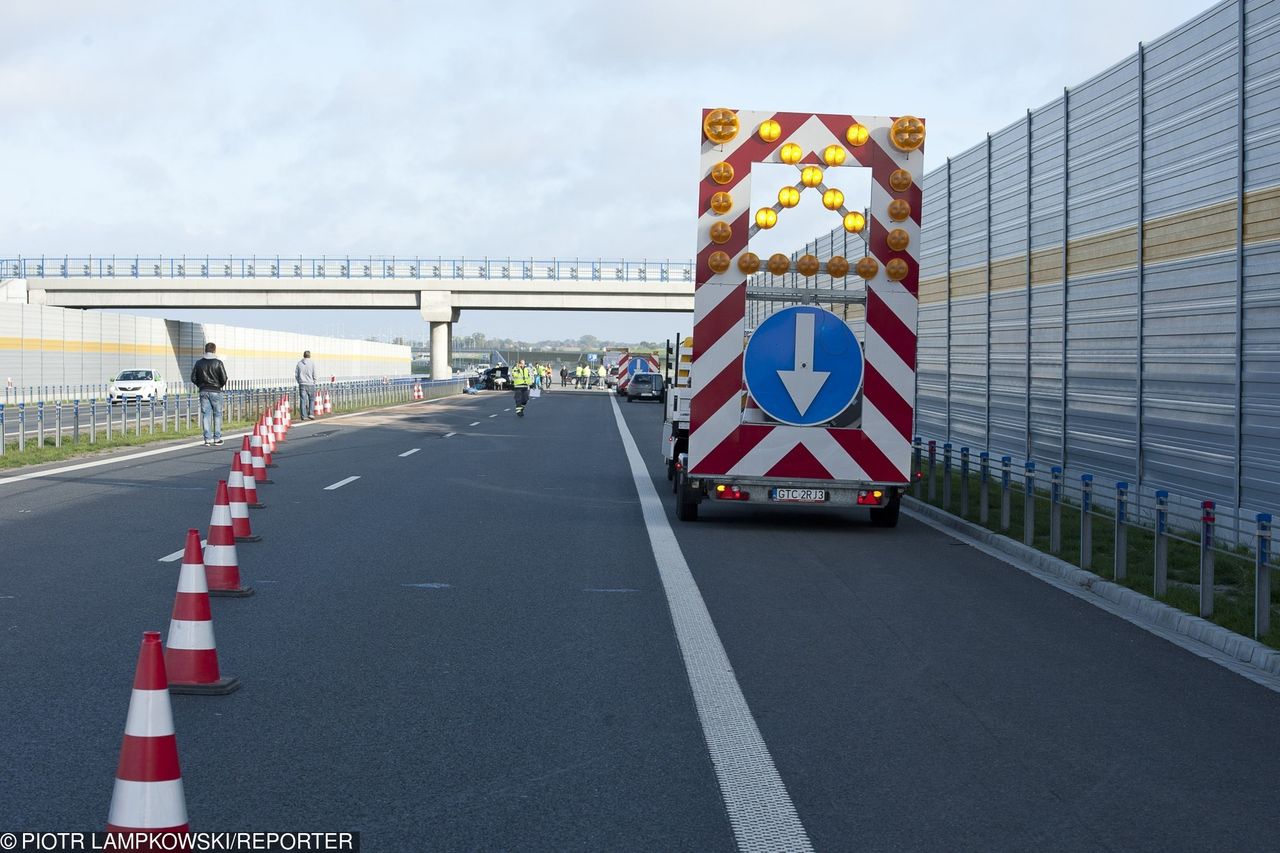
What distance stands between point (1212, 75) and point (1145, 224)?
5.68 feet

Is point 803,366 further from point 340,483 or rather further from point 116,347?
point 116,347

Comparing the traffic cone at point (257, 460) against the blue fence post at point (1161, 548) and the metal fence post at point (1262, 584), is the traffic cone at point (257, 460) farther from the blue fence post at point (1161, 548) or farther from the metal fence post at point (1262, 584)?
the metal fence post at point (1262, 584)

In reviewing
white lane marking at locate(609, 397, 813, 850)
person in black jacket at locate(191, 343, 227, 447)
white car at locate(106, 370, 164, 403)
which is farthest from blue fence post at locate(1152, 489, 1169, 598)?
white car at locate(106, 370, 164, 403)

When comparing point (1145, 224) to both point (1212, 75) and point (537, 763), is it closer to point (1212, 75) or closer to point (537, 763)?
point (1212, 75)

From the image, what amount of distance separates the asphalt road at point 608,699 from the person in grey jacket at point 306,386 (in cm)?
2469

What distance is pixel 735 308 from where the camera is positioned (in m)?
13.6

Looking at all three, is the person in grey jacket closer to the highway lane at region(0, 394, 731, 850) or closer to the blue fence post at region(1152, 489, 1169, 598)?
the highway lane at region(0, 394, 731, 850)

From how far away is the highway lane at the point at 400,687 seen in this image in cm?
508

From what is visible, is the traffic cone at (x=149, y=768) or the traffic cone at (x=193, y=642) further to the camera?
the traffic cone at (x=193, y=642)

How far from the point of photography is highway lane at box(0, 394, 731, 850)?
5078mm

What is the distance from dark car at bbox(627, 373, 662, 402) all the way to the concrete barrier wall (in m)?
20.2

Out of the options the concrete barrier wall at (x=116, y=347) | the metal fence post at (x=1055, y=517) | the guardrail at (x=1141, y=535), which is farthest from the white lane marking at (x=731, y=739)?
the concrete barrier wall at (x=116, y=347)

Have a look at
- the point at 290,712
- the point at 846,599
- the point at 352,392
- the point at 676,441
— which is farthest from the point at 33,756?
the point at 352,392

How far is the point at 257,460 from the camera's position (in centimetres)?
1759
